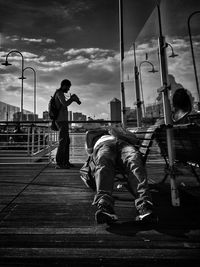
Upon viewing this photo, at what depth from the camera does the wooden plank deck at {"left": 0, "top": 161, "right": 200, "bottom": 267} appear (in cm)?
136

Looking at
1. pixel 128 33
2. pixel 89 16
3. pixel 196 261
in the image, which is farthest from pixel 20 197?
pixel 89 16

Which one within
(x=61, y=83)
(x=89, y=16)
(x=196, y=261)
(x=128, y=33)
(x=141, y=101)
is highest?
(x=89, y=16)

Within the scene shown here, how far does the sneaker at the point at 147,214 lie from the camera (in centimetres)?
182

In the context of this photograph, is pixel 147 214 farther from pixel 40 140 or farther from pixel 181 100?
pixel 40 140

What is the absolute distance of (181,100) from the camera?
324 cm

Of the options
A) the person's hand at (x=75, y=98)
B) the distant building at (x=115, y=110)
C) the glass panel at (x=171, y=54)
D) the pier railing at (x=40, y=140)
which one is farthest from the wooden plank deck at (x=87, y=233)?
the distant building at (x=115, y=110)

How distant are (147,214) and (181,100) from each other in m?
1.96

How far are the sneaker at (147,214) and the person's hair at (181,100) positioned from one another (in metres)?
1.76

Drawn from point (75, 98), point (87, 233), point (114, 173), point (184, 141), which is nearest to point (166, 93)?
point (184, 141)

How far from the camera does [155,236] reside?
1.68m

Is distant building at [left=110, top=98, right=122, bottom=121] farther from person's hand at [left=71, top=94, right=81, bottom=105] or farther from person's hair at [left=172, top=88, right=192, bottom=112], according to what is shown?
person's hair at [left=172, top=88, right=192, bottom=112]

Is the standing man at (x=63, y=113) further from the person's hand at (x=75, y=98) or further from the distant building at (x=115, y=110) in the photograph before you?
the distant building at (x=115, y=110)

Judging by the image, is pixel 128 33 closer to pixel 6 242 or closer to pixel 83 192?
pixel 83 192

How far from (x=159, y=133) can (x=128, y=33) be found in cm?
385
